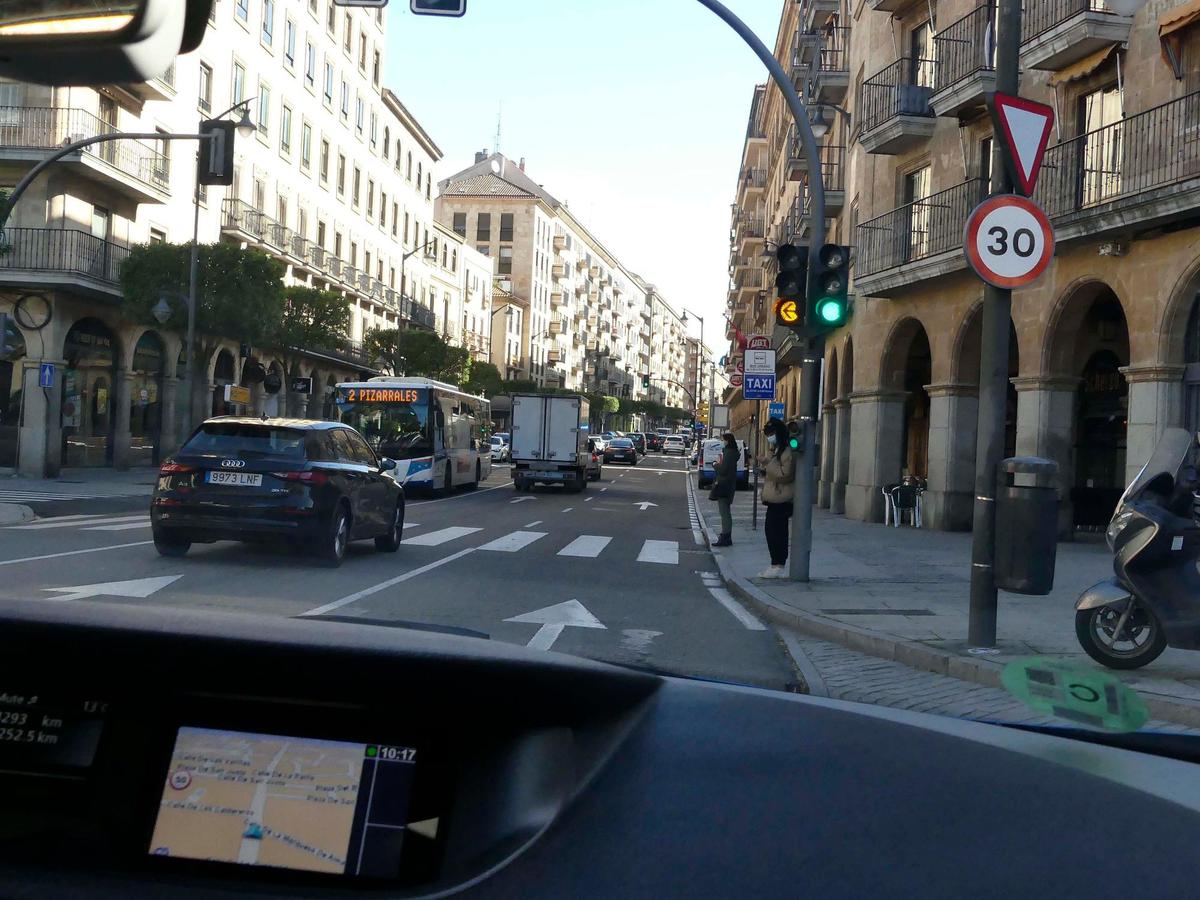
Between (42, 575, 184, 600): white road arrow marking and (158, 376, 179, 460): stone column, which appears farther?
(158, 376, 179, 460): stone column

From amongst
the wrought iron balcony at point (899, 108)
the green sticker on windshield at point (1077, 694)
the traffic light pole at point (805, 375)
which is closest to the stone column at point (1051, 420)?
the wrought iron balcony at point (899, 108)

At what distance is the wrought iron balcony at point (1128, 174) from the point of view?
15.8 m

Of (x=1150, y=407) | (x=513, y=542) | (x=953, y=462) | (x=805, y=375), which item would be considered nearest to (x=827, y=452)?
(x=953, y=462)

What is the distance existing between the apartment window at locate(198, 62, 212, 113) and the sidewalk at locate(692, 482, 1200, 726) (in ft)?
67.5

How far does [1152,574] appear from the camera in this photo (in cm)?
709

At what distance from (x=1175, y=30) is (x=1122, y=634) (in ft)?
39.7

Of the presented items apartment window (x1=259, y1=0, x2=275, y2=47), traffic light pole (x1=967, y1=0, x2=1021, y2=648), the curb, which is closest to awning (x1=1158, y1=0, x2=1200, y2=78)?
traffic light pole (x1=967, y1=0, x2=1021, y2=648)

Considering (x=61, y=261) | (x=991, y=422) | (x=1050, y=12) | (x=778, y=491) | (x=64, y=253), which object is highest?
(x=1050, y=12)

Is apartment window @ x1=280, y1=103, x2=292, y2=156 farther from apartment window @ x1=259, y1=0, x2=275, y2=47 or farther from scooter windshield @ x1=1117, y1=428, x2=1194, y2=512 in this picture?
scooter windshield @ x1=1117, y1=428, x2=1194, y2=512

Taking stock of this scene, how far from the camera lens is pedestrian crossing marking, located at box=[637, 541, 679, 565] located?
49.3ft

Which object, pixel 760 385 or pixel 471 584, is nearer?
pixel 471 584

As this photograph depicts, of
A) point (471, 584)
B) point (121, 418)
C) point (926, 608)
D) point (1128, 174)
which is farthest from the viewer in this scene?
point (121, 418)

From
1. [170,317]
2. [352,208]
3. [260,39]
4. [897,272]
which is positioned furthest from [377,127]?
[897,272]

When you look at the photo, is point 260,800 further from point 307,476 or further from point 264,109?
point 264,109
